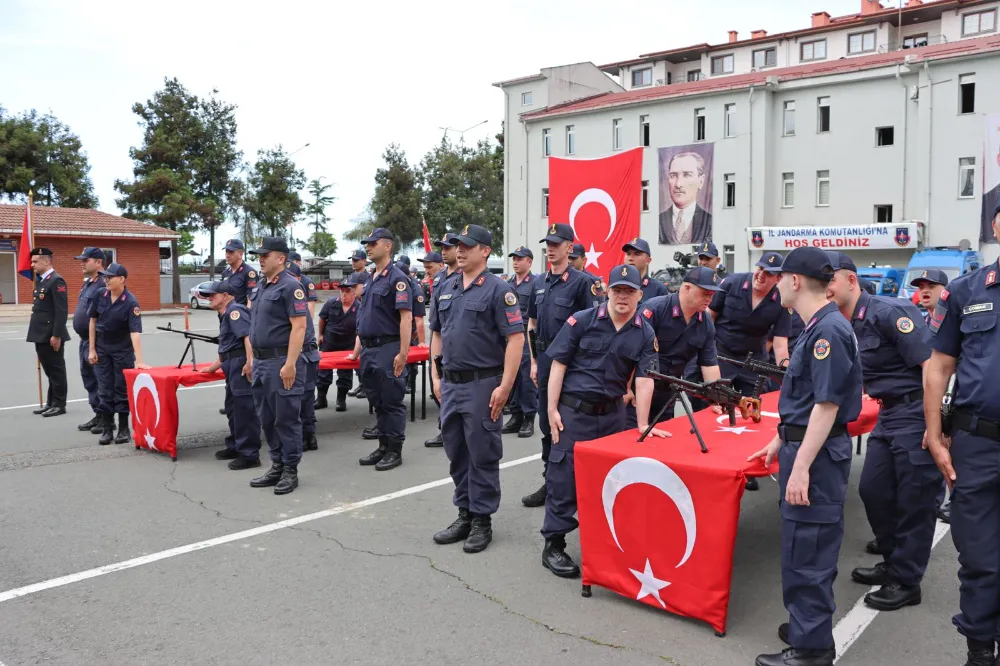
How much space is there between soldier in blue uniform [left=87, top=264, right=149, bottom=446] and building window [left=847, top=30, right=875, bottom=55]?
46.3 metres

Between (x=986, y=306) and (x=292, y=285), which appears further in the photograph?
(x=292, y=285)

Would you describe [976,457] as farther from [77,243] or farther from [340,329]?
[77,243]

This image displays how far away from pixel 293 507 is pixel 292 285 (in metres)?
1.71

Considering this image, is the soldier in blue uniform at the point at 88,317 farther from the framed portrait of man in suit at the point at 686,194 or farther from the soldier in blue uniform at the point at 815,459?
the framed portrait of man in suit at the point at 686,194

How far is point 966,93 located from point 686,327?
29.1 metres

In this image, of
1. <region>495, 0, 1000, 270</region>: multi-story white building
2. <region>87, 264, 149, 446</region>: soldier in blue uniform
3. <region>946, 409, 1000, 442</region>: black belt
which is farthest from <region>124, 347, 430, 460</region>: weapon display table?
<region>495, 0, 1000, 270</region>: multi-story white building

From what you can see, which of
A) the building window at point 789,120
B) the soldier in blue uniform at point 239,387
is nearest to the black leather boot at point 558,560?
Result: the soldier in blue uniform at point 239,387

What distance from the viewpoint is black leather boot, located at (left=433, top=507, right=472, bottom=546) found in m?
4.95

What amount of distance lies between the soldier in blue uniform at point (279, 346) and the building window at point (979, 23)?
45916 millimetres

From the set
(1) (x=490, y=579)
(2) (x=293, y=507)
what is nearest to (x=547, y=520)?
(1) (x=490, y=579)

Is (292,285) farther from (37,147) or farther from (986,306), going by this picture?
(37,147)

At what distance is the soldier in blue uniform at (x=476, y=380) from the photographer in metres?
4.91

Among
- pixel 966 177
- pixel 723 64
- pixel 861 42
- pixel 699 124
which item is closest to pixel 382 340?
pixel 966 177

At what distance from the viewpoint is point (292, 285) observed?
6184 millimetres
